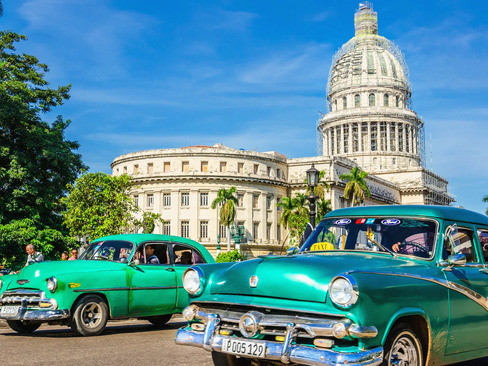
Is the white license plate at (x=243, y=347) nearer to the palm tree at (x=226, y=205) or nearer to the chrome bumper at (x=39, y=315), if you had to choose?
the chrome bumper at (x=39, y=315)

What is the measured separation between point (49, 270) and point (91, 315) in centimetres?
106

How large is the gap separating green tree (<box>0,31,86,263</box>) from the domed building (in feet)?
109

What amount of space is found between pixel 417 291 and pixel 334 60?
131 m

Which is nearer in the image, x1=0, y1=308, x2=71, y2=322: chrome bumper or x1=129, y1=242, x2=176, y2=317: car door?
x1=0, y1=308, x2=71, y2=322: chrome bumper

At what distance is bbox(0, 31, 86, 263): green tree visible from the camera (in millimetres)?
24625

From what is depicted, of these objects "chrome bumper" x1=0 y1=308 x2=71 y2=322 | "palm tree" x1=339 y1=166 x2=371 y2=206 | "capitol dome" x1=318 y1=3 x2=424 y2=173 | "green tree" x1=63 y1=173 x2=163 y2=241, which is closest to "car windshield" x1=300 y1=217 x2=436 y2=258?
"chrome bumper" x1=0 y1=308 x2=71 y2=322

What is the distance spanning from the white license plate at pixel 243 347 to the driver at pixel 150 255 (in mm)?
6245

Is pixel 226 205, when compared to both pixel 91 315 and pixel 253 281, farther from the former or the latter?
pixel 253 281

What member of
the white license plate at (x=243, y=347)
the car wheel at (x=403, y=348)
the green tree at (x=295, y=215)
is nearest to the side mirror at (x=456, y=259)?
the car wheel at (x=403, y=348)

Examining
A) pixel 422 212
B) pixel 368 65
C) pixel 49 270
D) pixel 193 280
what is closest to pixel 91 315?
pixel 49 270

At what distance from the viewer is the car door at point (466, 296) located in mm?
5945

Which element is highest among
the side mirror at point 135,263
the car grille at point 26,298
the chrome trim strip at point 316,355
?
the side mirror at point 135,263

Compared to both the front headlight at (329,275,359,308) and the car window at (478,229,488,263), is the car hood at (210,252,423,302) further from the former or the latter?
the car window at (478,229,488,263)

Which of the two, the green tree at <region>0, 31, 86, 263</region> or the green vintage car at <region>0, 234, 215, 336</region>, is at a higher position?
the green tree at <region>0, 31, 86, 263</region>
